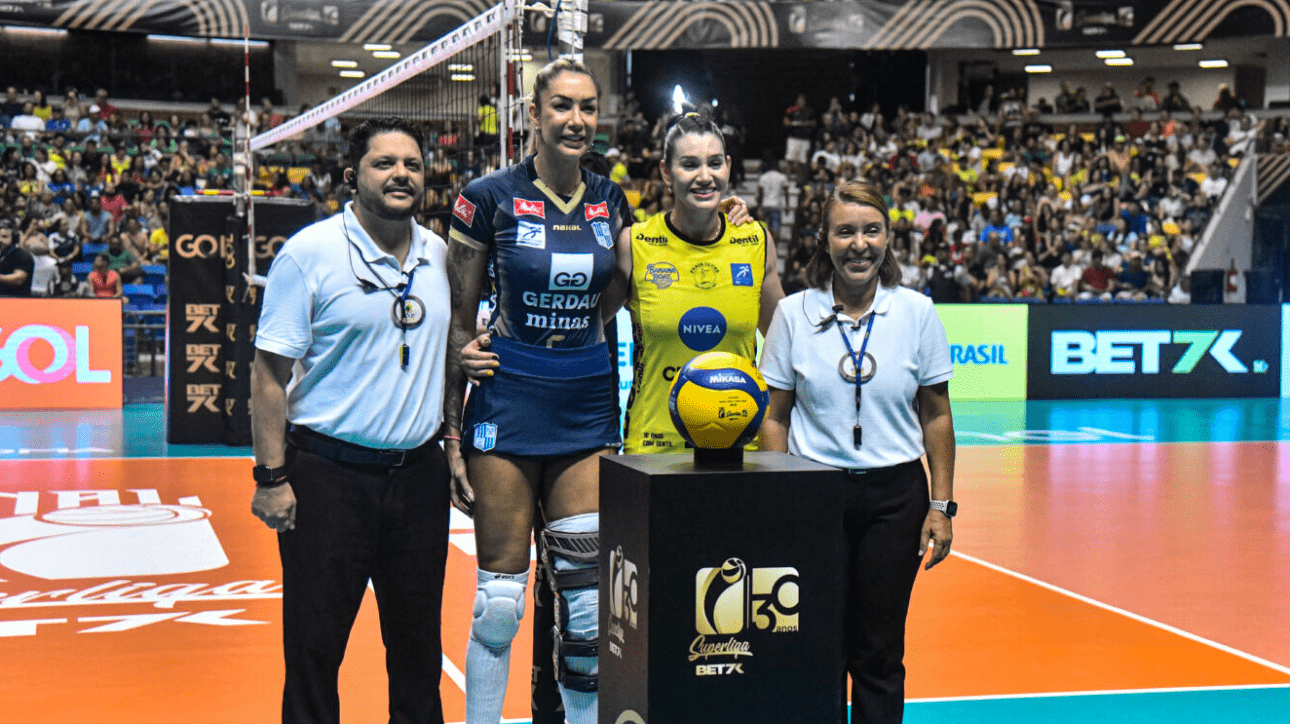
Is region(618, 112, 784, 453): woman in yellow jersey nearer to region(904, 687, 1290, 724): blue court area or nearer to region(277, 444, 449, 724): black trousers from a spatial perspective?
region(277, 444, 449, 724): black trousers

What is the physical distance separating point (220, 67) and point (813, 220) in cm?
1609

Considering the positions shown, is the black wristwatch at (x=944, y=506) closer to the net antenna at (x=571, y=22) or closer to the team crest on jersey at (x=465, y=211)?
the team crest on jersey at (x=465, y=211)

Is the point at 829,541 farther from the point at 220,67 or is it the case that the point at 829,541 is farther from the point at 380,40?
the point at 220,67

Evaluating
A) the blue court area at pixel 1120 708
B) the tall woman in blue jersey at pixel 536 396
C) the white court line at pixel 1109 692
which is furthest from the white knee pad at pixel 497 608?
the white court line at pixel 1109 692

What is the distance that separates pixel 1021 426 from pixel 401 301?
11.9m

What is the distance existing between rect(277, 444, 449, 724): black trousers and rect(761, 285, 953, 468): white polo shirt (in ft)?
3.47

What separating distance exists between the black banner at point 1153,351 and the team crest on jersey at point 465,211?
1455 cm

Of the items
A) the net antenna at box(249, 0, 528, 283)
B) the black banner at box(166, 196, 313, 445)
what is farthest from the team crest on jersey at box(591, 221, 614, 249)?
the black banner at box(166, 196, 313, 445)

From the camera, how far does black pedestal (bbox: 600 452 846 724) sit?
2.87 m

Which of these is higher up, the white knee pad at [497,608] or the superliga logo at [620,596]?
the superliga logo at [620,596]

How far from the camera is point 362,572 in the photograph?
12.7 ft

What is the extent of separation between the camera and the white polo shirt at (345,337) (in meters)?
3.74

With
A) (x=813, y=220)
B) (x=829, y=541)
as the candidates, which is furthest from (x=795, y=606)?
(x=813, y=220)

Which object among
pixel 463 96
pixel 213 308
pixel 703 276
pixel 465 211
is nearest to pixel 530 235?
pixel 465 211
